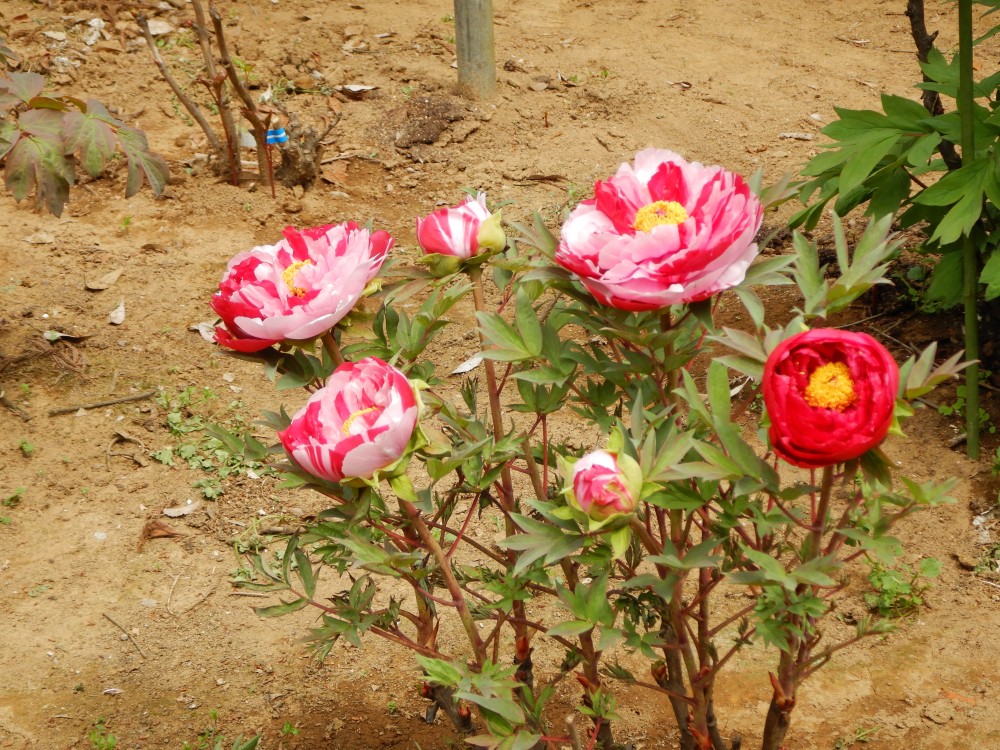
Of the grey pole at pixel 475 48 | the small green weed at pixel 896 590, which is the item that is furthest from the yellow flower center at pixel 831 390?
the grey pole at pixel 475 48

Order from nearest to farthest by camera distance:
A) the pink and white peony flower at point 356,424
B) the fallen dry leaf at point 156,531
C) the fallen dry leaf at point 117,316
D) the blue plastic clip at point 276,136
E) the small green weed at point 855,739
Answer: the pink and white peony flower at point 356,424 < the small green weed at point 855,739 < the fallen dry leaf at point 156,531 < the fallen dry leaf at point 117,316 < the blue plastic clip at point 276,136

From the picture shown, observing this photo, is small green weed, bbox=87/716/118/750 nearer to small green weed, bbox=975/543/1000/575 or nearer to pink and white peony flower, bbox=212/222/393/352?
pink and white peony flower, bbox=212/222/393/352

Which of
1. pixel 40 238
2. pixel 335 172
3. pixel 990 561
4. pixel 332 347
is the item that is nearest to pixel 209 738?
pixel 332 347

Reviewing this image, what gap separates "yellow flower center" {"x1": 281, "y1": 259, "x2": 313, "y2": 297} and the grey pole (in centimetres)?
364

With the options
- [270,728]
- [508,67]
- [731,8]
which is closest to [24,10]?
[508,67]

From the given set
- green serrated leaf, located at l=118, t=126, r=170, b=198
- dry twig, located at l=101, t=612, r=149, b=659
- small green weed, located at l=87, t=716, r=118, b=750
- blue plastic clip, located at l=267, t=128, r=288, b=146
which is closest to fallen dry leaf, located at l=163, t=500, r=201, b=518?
dry twig, located at l=101, t=612, r=149, b=659

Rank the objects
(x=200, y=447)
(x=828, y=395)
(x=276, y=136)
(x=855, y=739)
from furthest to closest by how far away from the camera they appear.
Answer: (x=276, y=136), (x=200, y=447), (x=855, y=739), (x=828, y=395)

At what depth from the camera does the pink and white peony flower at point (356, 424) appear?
3.86ft

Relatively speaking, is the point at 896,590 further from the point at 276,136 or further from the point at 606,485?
the point at 276,136

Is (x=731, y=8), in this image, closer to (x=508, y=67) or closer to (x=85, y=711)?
(x=508, y=67)

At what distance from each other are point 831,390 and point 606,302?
29cm

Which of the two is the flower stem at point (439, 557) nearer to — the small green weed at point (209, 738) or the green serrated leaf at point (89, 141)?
the small green weed at point (209, 738)

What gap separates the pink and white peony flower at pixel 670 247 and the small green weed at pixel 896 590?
1590 millimetres

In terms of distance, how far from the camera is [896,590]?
250 cm
